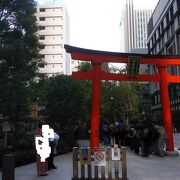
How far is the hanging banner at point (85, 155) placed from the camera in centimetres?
956

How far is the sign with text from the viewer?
62.5ft

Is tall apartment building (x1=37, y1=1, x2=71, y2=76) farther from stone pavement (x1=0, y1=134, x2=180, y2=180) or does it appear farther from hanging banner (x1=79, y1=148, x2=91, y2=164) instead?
hanging banner (x1=79, y1=148, x2=91, y2=164)

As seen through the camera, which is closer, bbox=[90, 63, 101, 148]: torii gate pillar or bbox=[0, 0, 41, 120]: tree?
bbox=[0, 0, 41, 120]: tree

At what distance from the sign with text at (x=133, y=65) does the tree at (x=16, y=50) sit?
Answer: 4.81 meters

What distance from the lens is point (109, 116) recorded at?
44031 mm

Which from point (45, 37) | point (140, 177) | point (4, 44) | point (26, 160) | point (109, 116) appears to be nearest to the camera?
point (140, 177)

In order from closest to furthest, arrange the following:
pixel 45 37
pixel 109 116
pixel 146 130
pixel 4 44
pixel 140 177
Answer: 1. pixel 140 177
2. pixel 4 44
3. pixel 146 130
4. pixel 109 116
5. pixel 45 37

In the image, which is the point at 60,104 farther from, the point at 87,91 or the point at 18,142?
the point at 87,91

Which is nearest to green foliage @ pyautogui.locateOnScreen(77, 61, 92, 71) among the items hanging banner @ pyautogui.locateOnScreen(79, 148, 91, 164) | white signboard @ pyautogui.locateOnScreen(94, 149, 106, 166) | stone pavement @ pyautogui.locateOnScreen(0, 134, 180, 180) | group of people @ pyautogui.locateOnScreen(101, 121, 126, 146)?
group of people @ pyautogui.locateOnScreen(101, 121, 126, 146)

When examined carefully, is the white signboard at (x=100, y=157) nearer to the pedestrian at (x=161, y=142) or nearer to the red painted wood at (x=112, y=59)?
the pedestrian at (x=161, y=142)

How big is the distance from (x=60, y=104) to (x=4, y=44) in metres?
10.3

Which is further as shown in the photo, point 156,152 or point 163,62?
point 163,62

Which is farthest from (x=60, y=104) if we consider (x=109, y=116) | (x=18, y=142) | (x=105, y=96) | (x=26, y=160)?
(x=109, y=116)

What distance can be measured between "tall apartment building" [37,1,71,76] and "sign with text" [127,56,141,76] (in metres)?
67.0
